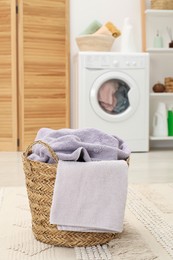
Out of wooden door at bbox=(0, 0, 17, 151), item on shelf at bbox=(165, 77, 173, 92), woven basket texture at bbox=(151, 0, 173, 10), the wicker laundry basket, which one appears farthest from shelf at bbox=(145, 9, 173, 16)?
the wicker laundry basket

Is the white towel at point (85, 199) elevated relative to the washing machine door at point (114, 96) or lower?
lower

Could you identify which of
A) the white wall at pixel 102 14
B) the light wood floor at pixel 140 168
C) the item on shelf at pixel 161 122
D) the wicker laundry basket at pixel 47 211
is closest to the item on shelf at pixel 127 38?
the white wall at pixel 102 14

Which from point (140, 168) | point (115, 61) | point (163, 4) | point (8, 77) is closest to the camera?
point (140, 168)

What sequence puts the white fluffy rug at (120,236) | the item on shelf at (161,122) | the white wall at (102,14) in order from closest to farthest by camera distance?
1. the white fluffy rug at (120,236)
2. the item on shelf at (161,122)
3. the white wall at (102,14)

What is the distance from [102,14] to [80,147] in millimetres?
3257

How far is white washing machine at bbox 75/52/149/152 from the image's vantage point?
3.86m

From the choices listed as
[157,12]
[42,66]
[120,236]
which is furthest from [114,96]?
[120,236]

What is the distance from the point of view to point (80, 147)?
1330mm

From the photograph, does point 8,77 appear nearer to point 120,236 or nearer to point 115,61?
point 115,61

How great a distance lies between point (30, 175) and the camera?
55.3 inches

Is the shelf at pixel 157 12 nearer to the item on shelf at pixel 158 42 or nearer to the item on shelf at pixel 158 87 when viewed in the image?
the item on shelf at pixel 158 42

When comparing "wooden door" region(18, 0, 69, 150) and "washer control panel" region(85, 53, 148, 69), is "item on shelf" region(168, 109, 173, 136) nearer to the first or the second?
"washer control panel" region(85, 53, 148, 69)

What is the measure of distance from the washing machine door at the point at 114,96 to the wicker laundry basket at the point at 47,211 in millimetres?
2486

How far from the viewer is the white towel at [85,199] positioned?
1.30 m
